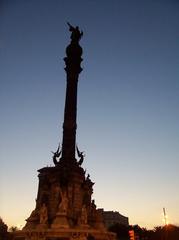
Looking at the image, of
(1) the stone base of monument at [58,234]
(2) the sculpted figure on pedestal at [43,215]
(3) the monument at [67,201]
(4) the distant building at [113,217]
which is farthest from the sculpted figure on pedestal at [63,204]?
(4) the distant building at [113,217]

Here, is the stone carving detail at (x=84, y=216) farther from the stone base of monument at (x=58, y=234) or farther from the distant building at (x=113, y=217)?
the distant building at (x=113, y=217)

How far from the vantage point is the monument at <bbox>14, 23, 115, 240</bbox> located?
25.1 meters

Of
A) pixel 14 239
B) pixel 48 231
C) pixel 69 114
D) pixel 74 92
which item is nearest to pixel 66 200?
pixel 48 231

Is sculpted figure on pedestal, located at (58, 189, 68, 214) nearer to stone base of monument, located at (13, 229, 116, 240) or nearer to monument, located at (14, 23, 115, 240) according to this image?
monument, located at (14, 23, 115, 240)

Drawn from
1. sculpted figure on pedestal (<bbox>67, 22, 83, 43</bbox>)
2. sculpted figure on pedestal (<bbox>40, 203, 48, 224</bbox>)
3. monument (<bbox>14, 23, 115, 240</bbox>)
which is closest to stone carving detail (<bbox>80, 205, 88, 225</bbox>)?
monument (<bbox>14, 23, 115, 240</bbox>)

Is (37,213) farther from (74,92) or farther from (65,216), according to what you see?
(74,92)

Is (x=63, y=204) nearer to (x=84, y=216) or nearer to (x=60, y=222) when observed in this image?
(x=60, y=222)

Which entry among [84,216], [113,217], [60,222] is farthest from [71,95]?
[113,217]

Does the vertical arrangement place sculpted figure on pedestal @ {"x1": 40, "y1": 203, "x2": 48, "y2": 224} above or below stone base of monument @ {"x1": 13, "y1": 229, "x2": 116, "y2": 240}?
above

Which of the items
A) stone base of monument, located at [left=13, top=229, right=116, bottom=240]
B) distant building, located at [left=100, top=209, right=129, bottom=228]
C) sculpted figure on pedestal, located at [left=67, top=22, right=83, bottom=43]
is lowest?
stone base of monument, located at [left=13, top=229, right=116, bottom=240]

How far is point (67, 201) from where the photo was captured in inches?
1077

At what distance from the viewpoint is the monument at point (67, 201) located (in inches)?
989

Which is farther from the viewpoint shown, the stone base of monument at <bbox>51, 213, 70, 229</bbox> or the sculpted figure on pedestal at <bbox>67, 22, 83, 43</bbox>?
the sculpted figure on pedestal at <bbox>67, 22, 83, 43</bbox>

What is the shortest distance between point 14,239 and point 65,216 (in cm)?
509
